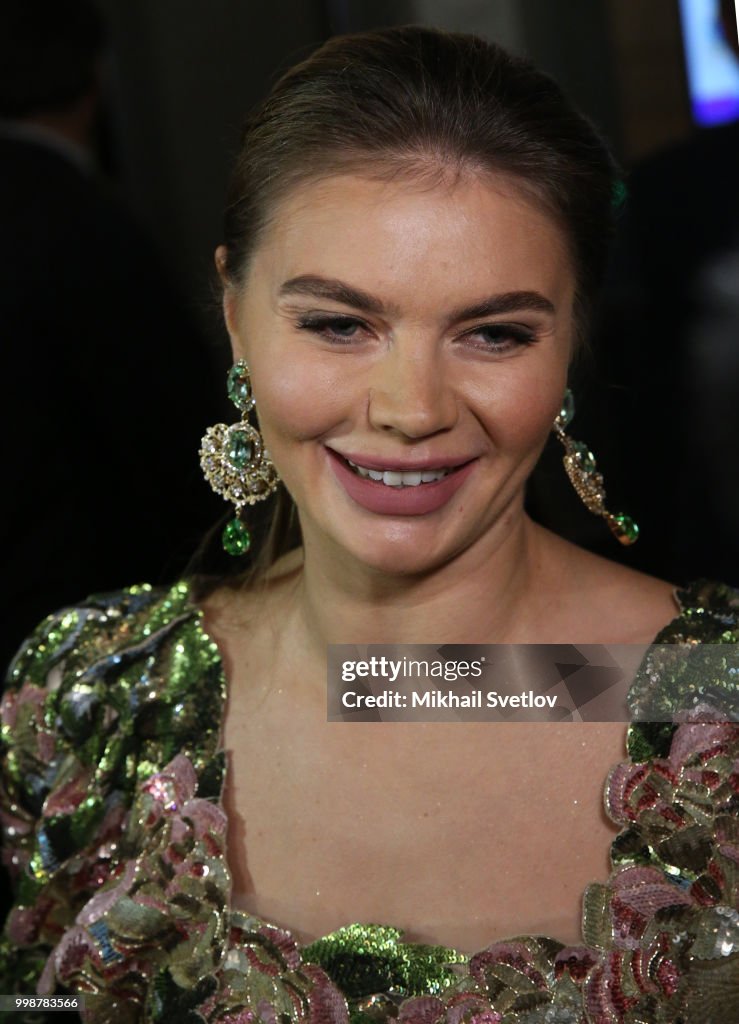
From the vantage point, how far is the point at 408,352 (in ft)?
3.23

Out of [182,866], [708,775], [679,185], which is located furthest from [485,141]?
[182,866]

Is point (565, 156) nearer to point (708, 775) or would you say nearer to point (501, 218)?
point (501, 218)

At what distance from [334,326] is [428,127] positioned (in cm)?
17

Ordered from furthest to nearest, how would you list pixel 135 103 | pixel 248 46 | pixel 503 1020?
pixel 135 103, pixel 248 46, pixel 503 1020

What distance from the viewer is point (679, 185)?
121cm

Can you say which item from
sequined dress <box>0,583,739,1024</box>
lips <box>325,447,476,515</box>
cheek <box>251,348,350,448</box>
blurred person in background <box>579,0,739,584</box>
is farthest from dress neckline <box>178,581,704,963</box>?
cheek <box>251,348,350,448</box>

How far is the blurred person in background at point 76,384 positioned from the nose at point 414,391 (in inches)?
17.8

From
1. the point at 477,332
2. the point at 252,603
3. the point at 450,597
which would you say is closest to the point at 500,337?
the point at 477,332

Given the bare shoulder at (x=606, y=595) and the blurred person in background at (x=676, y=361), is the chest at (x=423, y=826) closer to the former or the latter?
the bare shoulder at (x=606, y=595)

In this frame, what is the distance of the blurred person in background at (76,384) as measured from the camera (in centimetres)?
143

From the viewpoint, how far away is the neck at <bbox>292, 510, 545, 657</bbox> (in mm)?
1115

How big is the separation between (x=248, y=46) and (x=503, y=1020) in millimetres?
916

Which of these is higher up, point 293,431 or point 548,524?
point 293,431

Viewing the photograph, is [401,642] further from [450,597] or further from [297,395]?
[297,395]
